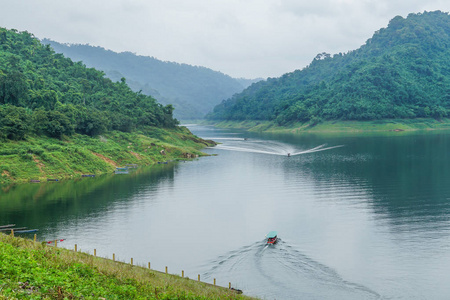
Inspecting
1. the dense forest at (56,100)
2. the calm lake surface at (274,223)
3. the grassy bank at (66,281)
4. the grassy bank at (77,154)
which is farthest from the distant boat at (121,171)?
the grassy bank at (66,281)

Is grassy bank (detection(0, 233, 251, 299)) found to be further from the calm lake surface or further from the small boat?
the small boat

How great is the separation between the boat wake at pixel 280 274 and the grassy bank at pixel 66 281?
20.0ft

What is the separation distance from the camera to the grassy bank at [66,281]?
23.4 metres

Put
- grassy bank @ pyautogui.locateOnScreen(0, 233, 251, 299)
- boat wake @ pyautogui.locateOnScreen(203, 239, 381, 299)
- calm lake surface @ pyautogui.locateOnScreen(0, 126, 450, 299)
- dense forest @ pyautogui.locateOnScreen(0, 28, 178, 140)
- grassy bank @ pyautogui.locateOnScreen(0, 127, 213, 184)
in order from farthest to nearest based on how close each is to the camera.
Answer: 1. dense forest @ pyautogui.locateOnScreen(0, 28, 178, 140)
2. grassy bank @ pyautogui.locateOnScreen(0, 127, 213, 184)
3. calm lake surface @ pyautogui.locateOnScreen(0, 126, 450, 299)
4. boat wake @ pyautogui.locateOnScreen(203, 239, 381, 299)
5. grassy bank @ pyautogui.locateOnScreen(0, 233, 251, 299)

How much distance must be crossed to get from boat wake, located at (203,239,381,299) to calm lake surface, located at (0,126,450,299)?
0.35 feet

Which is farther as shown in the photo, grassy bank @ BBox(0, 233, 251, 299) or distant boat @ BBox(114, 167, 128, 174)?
distant boat @ BBox(114, 167, 128, 174)

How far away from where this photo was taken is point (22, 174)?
3605 inches

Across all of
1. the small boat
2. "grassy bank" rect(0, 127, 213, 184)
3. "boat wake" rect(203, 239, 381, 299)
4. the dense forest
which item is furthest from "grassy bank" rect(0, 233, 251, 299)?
the dense forest

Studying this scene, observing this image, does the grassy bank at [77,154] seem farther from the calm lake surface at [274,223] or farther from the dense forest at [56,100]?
the calm lake surface at [274,223]

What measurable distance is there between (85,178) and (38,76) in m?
64.1

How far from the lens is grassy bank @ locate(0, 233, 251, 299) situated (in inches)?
922

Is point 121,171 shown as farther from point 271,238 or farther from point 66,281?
point 66,281

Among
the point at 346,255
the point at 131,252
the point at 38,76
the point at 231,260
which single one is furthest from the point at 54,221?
the point at 38,76

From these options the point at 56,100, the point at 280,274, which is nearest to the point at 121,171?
the point at 56,100
